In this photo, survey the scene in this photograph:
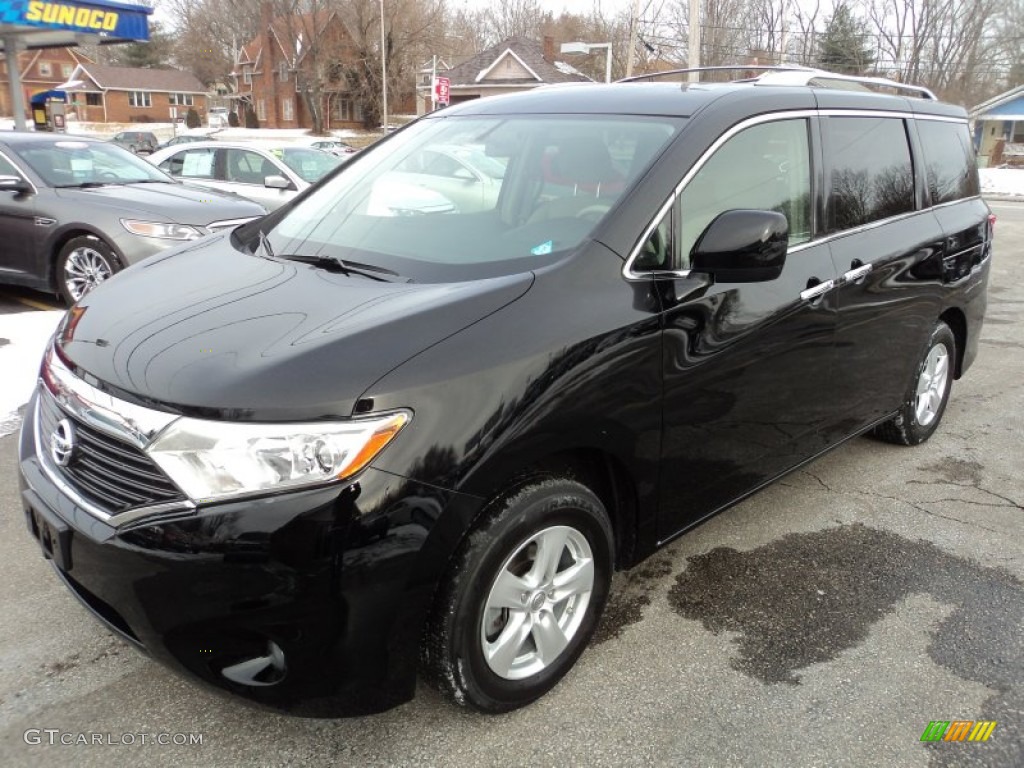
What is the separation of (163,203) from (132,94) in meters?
82.0

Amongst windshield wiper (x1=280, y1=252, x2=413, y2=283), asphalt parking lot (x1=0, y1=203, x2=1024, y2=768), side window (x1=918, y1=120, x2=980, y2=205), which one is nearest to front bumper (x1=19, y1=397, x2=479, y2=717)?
asphalt parking lot (x1=0, y1=203, x2=1024, y2=768)

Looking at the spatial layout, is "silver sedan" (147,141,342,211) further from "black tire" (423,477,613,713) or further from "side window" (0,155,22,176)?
"black tire" (423,477,613,713)

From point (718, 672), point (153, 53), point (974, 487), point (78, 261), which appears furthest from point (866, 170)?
point (153, 53)

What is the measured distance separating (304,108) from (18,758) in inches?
2627

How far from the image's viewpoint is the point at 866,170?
3.69 m

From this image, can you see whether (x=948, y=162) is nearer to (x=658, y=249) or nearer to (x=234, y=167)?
(x=658, y=249)

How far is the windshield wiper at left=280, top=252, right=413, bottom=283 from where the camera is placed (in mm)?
2555

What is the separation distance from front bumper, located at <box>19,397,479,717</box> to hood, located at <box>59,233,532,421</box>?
0.26 metres

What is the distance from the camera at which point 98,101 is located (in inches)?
3061

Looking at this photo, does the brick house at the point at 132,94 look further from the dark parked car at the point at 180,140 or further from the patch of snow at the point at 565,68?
the dark parked car at the point at 180,140

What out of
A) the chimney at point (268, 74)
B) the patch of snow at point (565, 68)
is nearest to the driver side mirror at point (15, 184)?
the patch of snow at point (565, 68)

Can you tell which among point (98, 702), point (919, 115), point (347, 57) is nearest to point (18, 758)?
point (98, 702)

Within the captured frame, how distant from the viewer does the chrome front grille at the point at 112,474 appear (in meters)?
1.97

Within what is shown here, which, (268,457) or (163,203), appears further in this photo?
(163,203)
